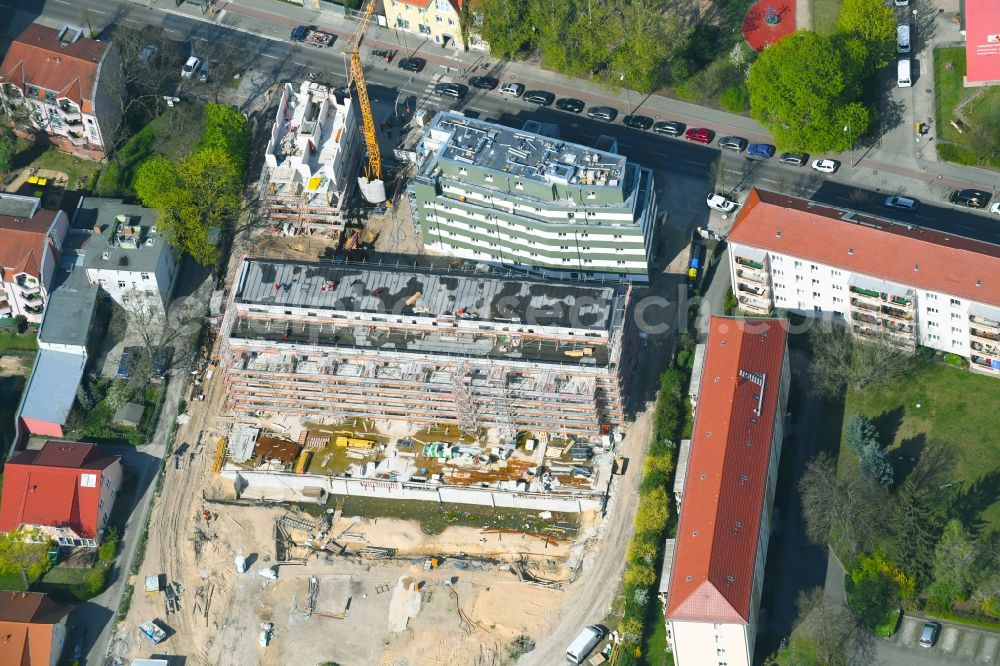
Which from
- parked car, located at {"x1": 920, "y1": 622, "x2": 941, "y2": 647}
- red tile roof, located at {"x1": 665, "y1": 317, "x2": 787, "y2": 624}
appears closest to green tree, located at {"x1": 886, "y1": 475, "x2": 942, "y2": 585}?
parked car, located at {"x1": 920, "y1": 622, "x2": 941, "y2": 647}

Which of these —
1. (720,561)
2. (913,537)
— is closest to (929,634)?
(913,537)

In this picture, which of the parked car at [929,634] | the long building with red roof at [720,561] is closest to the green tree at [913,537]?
the parked car at [929,634]

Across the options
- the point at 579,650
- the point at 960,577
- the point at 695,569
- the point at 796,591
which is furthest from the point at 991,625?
the point at 579,650

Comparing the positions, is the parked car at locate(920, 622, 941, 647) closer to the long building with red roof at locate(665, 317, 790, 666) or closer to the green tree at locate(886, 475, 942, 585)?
the green tree at locate(886, 475, 942, 585)

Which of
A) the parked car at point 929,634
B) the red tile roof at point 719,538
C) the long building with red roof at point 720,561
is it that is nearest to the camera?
the red tile roof at point 719,538

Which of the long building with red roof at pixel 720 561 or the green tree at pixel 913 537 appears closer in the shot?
the long building with red roof at pixel 720 561

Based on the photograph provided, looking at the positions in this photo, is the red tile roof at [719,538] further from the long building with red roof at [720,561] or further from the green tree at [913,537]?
the green tree at [913,537]

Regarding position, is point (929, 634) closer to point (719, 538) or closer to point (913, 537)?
point (913, 537)
